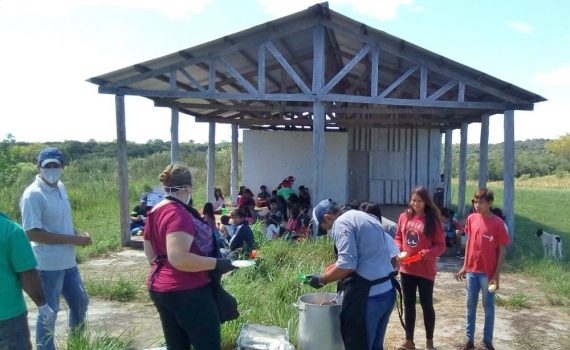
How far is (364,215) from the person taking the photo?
386cm

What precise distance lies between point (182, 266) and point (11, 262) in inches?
37.5

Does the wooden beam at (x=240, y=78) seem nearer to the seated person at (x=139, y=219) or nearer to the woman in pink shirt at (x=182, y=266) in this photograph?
the seated person at (x=139, y=219)

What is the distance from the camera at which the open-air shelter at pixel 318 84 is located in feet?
32.0

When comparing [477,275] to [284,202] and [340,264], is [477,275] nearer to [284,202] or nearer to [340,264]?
[340,264]

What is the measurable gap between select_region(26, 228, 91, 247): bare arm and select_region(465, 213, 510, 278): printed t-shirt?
3.44 meters

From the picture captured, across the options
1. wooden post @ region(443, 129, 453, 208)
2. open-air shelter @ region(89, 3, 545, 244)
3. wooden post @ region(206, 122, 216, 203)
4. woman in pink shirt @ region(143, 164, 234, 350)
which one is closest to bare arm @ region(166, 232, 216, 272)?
woman in pink shirt @ region(143, 164, 234, 350)

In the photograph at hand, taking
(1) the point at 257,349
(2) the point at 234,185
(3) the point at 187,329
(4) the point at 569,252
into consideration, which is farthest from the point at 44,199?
(2) the point at 234,185

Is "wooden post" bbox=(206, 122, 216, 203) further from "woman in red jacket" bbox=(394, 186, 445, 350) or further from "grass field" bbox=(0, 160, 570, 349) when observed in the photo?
"woman in red jacket" bbox=(394, 186, 445, 350)

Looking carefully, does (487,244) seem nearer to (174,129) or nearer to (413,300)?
(413,300)

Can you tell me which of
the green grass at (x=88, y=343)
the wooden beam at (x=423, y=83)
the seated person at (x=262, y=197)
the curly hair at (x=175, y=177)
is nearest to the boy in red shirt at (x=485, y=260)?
the curly hair at (x=175, y=177)

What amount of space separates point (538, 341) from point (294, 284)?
2579mm

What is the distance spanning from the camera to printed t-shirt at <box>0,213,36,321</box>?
Answer: 3045 millimetres

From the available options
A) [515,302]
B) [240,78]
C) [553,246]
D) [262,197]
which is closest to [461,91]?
[553,246]

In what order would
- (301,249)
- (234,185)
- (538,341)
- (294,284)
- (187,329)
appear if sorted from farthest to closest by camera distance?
(234,185)
(301,249)
(294,284)
(538,341)
(187,329)
